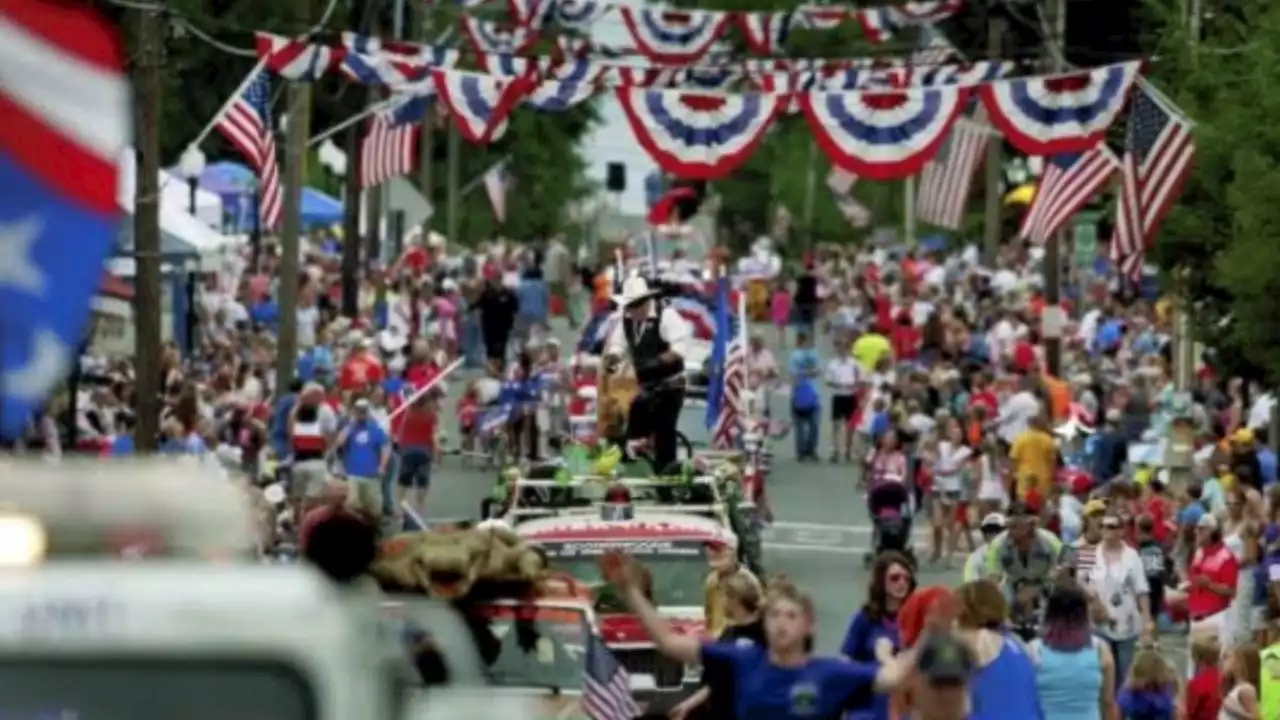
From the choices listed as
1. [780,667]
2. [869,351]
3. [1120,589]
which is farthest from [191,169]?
[780,667]

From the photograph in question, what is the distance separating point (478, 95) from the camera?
3653 cm

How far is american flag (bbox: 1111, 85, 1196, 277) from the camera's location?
103 ft

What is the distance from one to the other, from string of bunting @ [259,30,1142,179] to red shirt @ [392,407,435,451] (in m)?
2.53

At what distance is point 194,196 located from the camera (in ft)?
161

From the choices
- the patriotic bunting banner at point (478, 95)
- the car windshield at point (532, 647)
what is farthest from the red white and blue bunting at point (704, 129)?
the car windshield at point (532, 647)

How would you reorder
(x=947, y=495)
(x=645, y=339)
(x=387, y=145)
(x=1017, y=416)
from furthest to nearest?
(x=387, y=145) → (x=1017, y=416) → (x=947, y=495) → (x=645, y=339)

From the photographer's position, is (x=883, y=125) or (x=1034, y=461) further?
(x=883, y=125)

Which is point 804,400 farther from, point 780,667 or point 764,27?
point 780,667

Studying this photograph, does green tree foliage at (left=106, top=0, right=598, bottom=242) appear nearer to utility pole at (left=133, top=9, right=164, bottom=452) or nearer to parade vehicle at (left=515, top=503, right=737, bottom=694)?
utility pole at (left=133, top=9, right=164, bottom=452)

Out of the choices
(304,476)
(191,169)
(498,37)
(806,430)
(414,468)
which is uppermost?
(498,37)

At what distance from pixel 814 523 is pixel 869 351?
868 centimetres

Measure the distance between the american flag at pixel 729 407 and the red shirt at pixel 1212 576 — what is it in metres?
7.03

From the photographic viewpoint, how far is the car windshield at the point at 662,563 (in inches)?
825

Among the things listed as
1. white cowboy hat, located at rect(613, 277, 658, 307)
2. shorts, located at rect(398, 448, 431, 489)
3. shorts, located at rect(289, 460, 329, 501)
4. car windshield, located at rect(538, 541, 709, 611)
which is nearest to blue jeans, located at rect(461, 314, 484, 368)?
shorts, located at rect(398, 448, 431, 489)
